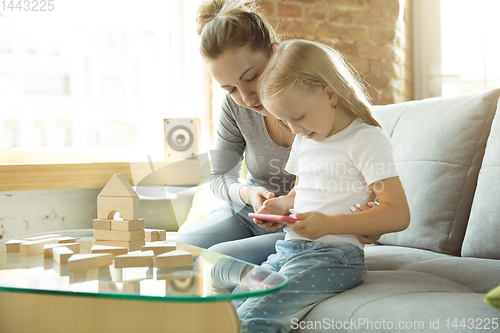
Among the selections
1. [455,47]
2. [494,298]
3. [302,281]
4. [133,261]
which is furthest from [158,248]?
[455,47]

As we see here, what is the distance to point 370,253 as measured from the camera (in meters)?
1.38

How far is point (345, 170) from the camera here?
1.11 meters

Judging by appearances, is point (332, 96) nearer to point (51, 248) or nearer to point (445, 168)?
point (445, 168)

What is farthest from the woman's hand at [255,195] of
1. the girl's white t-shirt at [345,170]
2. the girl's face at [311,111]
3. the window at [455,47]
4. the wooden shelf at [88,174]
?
the window at [455,47]

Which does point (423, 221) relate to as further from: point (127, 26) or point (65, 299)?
point (127, 26)

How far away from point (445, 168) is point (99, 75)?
6.95 ft

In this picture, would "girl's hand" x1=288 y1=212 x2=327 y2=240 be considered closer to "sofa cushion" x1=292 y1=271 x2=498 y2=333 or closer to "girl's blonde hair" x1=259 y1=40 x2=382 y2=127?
"sofa cushion" x1=292 y1=271 x2=498 y2=333

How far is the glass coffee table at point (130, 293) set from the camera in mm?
728

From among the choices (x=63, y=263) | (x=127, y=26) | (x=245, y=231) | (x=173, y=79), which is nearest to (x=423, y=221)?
(x=245, y=231)

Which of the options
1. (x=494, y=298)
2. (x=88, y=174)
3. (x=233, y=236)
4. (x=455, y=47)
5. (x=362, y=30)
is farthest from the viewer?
(x=455, y=47)

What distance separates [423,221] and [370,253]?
19cm

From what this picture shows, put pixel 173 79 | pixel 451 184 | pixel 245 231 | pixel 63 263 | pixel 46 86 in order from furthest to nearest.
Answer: pixel 173 79
pixel 46 86
pixel 245 231
pixel 451 184
pixel 63 263

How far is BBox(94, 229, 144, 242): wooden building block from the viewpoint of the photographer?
1100mm

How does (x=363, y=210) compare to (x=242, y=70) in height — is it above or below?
below
